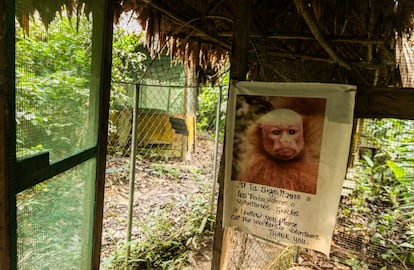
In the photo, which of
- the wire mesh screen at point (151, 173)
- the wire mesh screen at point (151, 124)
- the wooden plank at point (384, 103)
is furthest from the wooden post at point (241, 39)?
the wire mesh screen at point (151, 124)

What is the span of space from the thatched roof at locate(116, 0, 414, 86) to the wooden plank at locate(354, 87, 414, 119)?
64 cm

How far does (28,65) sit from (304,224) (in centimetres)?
132

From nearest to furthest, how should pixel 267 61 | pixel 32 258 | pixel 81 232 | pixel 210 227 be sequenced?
pixel 32 258, pixel 81 232, pixel 267 61, pixel 210 227

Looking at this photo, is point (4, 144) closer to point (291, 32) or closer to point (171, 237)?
point (291, 32)

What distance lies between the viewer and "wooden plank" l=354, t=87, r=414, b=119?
1255 millimetres

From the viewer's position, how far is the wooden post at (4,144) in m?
0.86

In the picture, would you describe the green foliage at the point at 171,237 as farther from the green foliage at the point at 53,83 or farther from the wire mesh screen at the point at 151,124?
the green foliage at the point at 53,83

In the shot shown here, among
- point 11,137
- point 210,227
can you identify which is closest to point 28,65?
point 11,137

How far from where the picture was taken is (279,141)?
4.81ft

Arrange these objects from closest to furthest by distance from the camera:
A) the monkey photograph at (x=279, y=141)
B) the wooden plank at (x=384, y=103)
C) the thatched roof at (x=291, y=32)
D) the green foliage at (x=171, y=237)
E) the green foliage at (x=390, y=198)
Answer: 1. the wooden plank at (x=384, y=103)
2. the monkey photograph at (x=279, y=141)
3. the thatched roof at (x=291, y=32)
4. the green foliage at (x=171, y=237)
5. the green foliage at (x=390, y=198)

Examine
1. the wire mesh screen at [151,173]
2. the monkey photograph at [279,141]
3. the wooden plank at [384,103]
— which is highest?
the wooden plank at [384,103]

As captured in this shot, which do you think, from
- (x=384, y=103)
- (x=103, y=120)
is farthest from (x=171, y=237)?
(x=384, y=103)

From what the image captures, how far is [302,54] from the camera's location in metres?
2.93

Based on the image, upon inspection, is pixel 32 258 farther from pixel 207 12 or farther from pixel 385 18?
pixel 385 18
